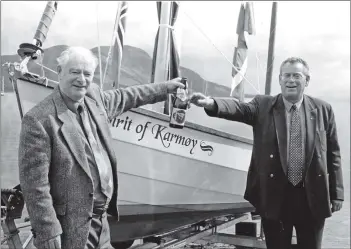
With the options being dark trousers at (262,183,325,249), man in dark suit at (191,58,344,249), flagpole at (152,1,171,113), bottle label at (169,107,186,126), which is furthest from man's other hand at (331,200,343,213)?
flagpole at (152,1,171,113)

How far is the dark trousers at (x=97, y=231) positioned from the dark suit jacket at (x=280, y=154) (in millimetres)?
1103

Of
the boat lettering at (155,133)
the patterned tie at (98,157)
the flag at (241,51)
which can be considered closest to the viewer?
the patterned tie at (98,157)

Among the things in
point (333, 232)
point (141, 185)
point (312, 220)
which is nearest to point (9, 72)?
point (141, 185)

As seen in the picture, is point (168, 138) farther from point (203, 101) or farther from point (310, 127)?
point (310, 127)

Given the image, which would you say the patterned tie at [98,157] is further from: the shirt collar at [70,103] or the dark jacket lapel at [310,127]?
the dark jacket lapel at [310,127]

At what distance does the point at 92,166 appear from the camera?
7.40 ft

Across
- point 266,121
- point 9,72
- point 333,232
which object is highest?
point 9,72

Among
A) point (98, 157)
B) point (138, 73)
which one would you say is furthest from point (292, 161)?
point (138, 73)

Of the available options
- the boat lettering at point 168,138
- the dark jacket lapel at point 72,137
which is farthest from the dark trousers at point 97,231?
the boat lettering at point 168,138

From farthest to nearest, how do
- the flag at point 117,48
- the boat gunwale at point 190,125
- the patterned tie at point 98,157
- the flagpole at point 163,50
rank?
1. the flag at point 117,48
2. the flagpole at point 163,50
3. the boat gunwale at point 190,125
4. the patterned tie at point 98,157

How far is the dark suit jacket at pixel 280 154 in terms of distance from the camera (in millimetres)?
3025

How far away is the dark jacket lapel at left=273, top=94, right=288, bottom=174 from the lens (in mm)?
3014

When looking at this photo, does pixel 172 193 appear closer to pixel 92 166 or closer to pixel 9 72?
pixel 9 72

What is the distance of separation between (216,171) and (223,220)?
59cm
